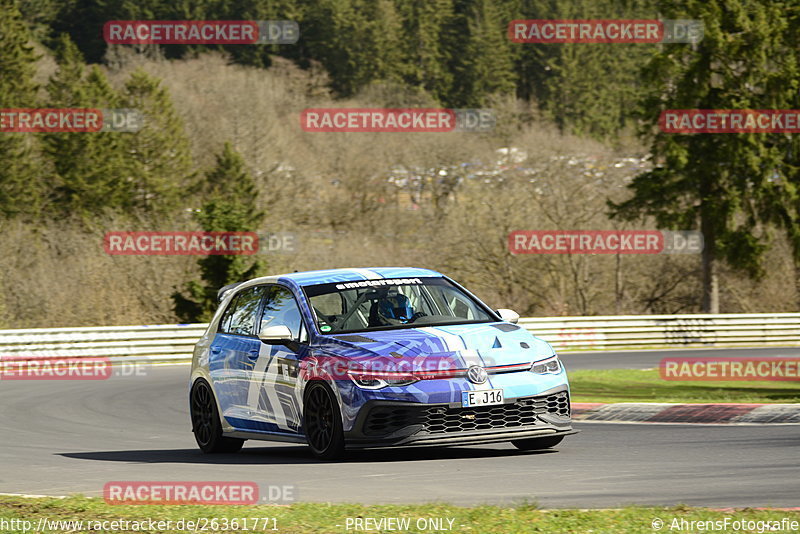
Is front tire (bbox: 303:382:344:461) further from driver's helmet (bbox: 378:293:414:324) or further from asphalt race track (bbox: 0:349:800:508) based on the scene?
driver's helmet (bbox: 378:293:414:324)

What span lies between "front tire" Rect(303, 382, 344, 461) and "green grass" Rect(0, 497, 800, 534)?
2.29 meters

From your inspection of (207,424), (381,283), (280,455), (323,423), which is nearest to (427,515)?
(323,423)

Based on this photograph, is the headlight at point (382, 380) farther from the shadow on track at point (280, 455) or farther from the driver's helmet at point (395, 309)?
the driver's helmet at point (395, 309)

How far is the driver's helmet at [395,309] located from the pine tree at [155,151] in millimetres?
59840

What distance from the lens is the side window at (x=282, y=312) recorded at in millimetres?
11719

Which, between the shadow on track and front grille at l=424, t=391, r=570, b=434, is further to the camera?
the shadow on track

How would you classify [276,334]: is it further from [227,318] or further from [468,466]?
[468,466]

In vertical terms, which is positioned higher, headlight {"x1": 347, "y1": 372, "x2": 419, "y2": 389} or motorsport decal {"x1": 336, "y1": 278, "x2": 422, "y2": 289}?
motorsport decal {"x1": 336, "y1": 278, "x2": 422, "y2": 289}

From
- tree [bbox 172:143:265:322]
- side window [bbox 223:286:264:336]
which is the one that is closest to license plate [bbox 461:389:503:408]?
side window [bbox 223:286:264:336]

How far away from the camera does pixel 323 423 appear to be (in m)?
11.0

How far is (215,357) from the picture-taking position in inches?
507

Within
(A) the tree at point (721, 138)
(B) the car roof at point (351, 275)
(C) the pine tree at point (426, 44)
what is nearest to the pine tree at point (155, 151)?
(C) the pine tree at point (426, 44)

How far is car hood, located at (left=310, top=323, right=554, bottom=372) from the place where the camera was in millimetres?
10562

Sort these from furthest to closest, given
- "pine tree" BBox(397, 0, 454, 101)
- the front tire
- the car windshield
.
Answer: "pine tree" BBox(397, 0, 454, 101) → the car windshield → the front tire
